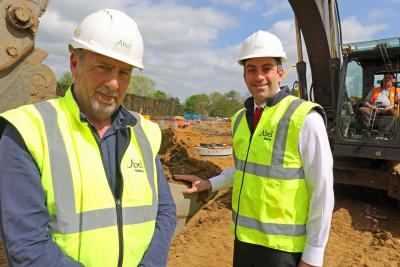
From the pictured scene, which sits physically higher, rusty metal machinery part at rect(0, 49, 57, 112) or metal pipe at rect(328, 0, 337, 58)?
metal pipe at rect(328, 0, 337, 58)

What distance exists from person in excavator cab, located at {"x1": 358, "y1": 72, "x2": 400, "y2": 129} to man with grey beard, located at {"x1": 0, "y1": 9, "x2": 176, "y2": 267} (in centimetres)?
603

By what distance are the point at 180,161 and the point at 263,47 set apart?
4.82 m

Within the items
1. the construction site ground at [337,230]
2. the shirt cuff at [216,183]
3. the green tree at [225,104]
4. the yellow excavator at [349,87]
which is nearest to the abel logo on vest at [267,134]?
the shirt cuff at [216,183]

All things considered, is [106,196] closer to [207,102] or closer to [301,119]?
[301,119]

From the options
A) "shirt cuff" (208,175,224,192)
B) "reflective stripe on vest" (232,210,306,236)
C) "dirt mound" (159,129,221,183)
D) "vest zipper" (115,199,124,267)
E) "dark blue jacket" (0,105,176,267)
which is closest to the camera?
"dark blue jacket" (0,105,176,267)

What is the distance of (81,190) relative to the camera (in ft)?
4.78

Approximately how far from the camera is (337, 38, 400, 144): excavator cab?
21.6 ft

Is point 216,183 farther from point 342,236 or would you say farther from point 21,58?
point 342,236

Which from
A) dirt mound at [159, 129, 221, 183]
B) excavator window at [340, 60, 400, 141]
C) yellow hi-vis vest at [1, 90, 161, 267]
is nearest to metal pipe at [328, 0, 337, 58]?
excavator window at [340, 60, 400, 141]

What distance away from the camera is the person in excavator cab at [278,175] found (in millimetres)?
2189

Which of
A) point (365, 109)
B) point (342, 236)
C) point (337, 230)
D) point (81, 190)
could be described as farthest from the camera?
point (365, 109)

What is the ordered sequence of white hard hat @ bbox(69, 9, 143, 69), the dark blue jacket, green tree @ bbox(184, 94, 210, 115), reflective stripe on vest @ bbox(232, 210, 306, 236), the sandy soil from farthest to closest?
green tree @ bbox(184, 94, 210, 115)
the sandy soil
reflective stripe on vest @ bbox(232, 210, 306, 236)
white hard hat @ bbox(69, 9, 143, 69)
the dark blue jacket

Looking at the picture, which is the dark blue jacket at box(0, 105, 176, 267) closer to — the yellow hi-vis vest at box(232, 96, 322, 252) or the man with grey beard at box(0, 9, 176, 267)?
the man with grey beard at box(0, 9, 176, 267)

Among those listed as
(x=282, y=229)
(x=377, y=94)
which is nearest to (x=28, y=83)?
(x=282, y=229)
